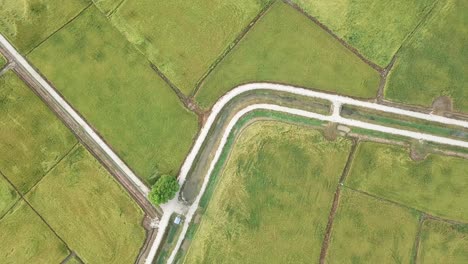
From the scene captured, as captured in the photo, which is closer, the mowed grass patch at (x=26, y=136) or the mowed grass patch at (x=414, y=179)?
the mowed grass patch at (x=414, y=179)

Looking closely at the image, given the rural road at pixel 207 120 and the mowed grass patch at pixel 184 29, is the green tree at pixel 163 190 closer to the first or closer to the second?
the rural road at pixel 207 120

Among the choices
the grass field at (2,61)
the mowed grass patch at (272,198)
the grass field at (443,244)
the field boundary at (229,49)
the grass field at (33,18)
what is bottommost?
the grass field at (443,244)

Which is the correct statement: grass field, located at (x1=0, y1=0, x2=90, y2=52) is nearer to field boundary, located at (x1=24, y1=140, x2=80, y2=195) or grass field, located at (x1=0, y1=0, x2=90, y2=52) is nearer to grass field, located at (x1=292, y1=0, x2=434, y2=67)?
field boundary, located at (x1=24, y1=140, x2=80, y2=195)

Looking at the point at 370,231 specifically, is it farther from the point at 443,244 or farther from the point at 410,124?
the point at 410,124

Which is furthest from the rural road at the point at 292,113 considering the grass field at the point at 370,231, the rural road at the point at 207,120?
the grass field at the point at 370,231

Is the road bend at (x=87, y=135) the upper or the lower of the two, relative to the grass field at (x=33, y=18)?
lower

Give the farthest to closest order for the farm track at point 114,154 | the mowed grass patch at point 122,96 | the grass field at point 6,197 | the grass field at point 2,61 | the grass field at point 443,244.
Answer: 1. the grass field at point 2,61
2. the mowed grass patch at point 122,96
3. the farm track at point 114,154
4. the grass field at point 6,197
5. the grass field at point 443,244

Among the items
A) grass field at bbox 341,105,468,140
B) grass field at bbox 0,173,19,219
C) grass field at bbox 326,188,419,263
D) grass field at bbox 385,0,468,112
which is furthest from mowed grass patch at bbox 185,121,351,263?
grass field at bbox 0,173,19,219
